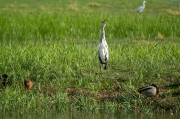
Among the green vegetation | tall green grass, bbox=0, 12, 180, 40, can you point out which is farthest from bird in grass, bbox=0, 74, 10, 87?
tall green grass, bbox=0, 12, 180, 40

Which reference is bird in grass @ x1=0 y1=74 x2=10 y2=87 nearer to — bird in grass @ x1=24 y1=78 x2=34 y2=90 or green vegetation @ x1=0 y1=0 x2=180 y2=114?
green vegetation @ x1=0 y1=0 x2=180 y2=114

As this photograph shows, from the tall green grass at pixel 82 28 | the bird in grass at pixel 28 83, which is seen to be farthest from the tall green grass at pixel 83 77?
the tall green grass at pixel 82 28

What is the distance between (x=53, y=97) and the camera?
6535mm

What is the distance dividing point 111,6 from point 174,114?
21.0 metres

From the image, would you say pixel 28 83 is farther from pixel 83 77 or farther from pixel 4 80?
pixel 83 77

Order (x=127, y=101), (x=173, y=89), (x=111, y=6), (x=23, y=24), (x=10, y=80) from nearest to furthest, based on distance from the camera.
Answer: (x=127, y=101) → (x=173, y=89) → (x=10, y=80) → (x=23, y=24) → (x=111, y=6)

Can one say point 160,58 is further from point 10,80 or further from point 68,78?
point 10,80

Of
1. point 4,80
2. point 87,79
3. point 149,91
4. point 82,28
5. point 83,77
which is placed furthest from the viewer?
point 82,28

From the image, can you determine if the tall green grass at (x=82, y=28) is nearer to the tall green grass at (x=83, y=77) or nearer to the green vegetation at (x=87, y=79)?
the green vegetation at (x=87, y=79)

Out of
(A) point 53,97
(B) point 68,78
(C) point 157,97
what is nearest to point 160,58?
(C) point 157,97

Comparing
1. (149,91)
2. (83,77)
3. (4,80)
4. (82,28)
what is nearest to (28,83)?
(4,80)

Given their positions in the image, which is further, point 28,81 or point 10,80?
point 10,80

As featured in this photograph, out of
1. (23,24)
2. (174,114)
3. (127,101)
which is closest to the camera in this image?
(174,114)

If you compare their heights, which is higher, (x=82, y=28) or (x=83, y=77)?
(x=82, y=28)
